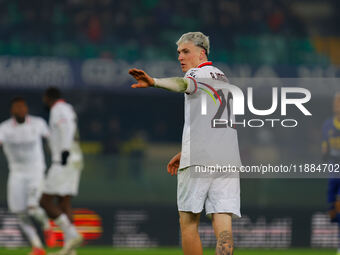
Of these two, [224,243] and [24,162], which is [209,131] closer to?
[224,243]

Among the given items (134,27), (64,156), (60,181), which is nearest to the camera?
(64,156)

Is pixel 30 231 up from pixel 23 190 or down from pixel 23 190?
down

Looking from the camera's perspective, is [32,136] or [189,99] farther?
[32,136]

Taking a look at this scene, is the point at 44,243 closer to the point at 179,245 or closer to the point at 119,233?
the point at 119,233

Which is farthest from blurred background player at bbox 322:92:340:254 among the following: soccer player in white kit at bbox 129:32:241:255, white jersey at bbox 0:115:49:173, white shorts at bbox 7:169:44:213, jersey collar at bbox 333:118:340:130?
soccer player in white kit at bbox 129:32:241:255

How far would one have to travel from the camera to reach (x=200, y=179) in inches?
217

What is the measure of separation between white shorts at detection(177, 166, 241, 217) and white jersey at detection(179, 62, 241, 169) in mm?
112

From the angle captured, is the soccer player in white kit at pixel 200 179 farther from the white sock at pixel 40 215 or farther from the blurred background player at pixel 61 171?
the white sock at pixel 40 215

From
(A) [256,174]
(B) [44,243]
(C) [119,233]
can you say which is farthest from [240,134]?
(B) [44,243]

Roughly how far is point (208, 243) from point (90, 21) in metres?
5.85

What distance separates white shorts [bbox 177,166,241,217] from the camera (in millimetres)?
5480

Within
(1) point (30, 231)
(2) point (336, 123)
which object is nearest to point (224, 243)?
(2) point (336, 123)

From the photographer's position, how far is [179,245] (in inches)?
448

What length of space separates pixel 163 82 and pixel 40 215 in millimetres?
5441
